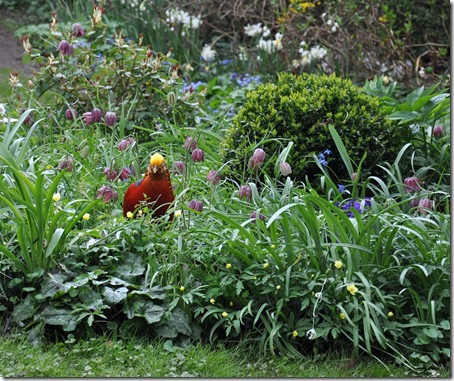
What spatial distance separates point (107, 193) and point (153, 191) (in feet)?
0.80

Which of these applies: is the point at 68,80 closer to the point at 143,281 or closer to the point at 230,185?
the point at 230,185

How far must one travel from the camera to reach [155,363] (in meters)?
3.34

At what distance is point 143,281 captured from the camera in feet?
12.3

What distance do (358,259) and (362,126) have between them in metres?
1.51

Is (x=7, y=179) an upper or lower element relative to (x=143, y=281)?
upper

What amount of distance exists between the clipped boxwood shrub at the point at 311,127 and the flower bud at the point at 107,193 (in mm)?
933

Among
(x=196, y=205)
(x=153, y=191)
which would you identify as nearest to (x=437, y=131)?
(x=196, y=205)

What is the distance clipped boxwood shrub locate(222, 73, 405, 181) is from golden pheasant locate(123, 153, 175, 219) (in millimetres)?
738

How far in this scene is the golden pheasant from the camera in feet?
13.3

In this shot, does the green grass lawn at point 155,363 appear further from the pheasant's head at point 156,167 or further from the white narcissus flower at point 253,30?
the white narcissus flower at point 253,30

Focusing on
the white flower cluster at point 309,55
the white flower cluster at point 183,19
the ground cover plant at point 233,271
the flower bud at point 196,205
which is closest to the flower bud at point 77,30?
the ground cover plant at point 233,271

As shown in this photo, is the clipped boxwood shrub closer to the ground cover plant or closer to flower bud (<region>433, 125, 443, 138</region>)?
flower bud (<region>433, 125, 443, 138</region>)

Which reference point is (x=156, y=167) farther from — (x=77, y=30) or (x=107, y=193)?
(x=77, y=30)

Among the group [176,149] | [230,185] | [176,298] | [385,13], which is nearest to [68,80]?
[176,149]
